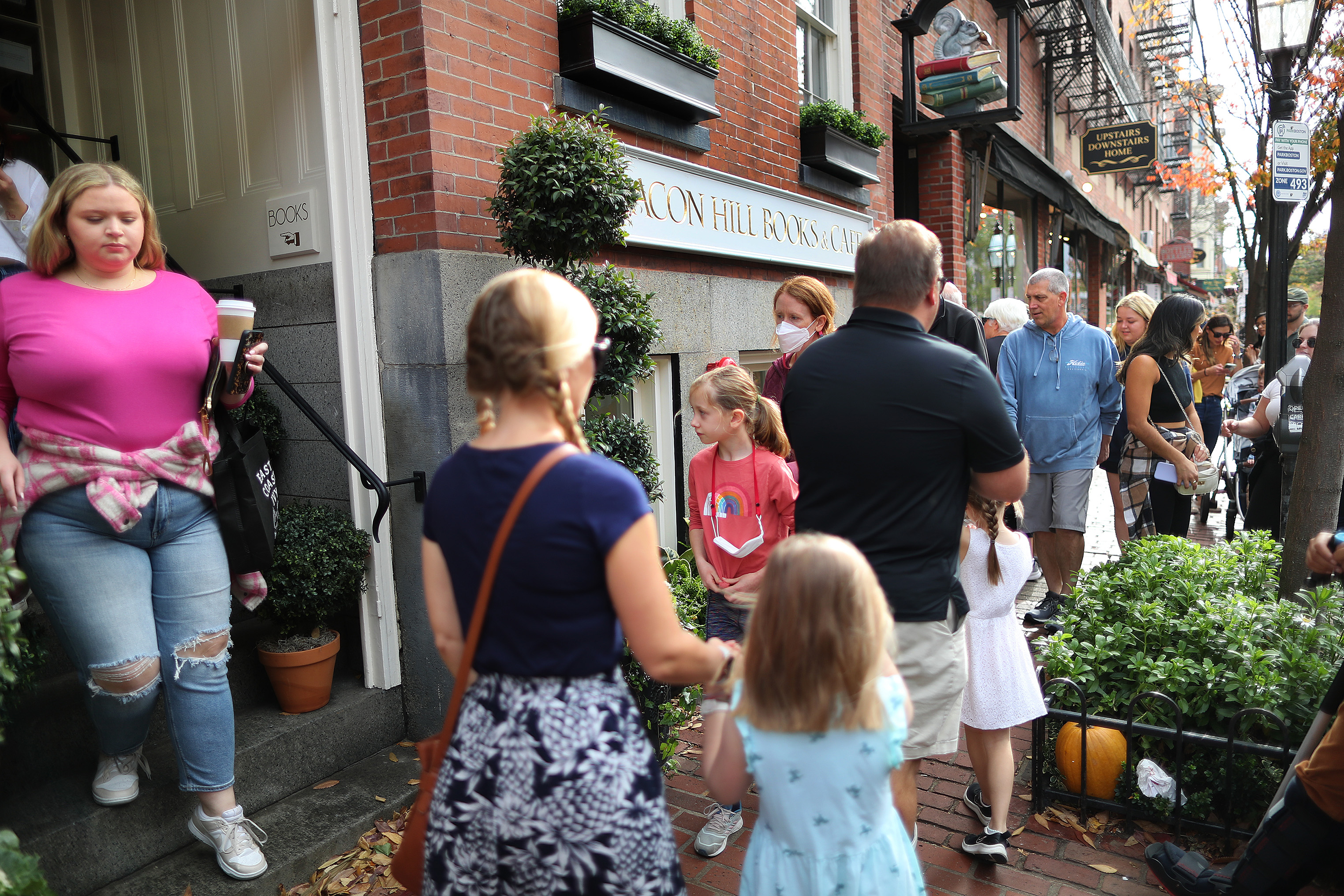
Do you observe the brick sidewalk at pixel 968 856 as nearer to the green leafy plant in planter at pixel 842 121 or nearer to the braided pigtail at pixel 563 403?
the braided pigtail at pixel 563 403

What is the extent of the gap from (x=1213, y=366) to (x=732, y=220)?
220 inches

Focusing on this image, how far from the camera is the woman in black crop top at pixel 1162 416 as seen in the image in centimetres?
513

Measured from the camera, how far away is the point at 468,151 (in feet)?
12.6

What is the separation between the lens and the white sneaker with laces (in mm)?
3100

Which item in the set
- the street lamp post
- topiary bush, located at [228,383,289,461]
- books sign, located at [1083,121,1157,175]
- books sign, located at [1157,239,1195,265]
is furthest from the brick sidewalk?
books sign, located at [1157,239,1195,265]

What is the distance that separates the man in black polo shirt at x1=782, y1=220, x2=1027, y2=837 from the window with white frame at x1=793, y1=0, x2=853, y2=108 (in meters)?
5.44

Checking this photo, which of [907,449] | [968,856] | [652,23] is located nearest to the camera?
[907,449]

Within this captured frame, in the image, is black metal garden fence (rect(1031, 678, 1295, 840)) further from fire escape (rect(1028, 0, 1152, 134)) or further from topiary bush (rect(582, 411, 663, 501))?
fire escape (rect(1028, 0, 1152, 134))

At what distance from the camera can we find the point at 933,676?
7.95ft

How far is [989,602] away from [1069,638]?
3.67 feet

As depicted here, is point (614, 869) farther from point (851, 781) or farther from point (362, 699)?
point (362, 699)

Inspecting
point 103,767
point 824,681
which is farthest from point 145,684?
point 824,681

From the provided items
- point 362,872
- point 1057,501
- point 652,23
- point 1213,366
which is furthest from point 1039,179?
point 362,872

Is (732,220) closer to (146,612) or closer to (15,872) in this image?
(146,612)
